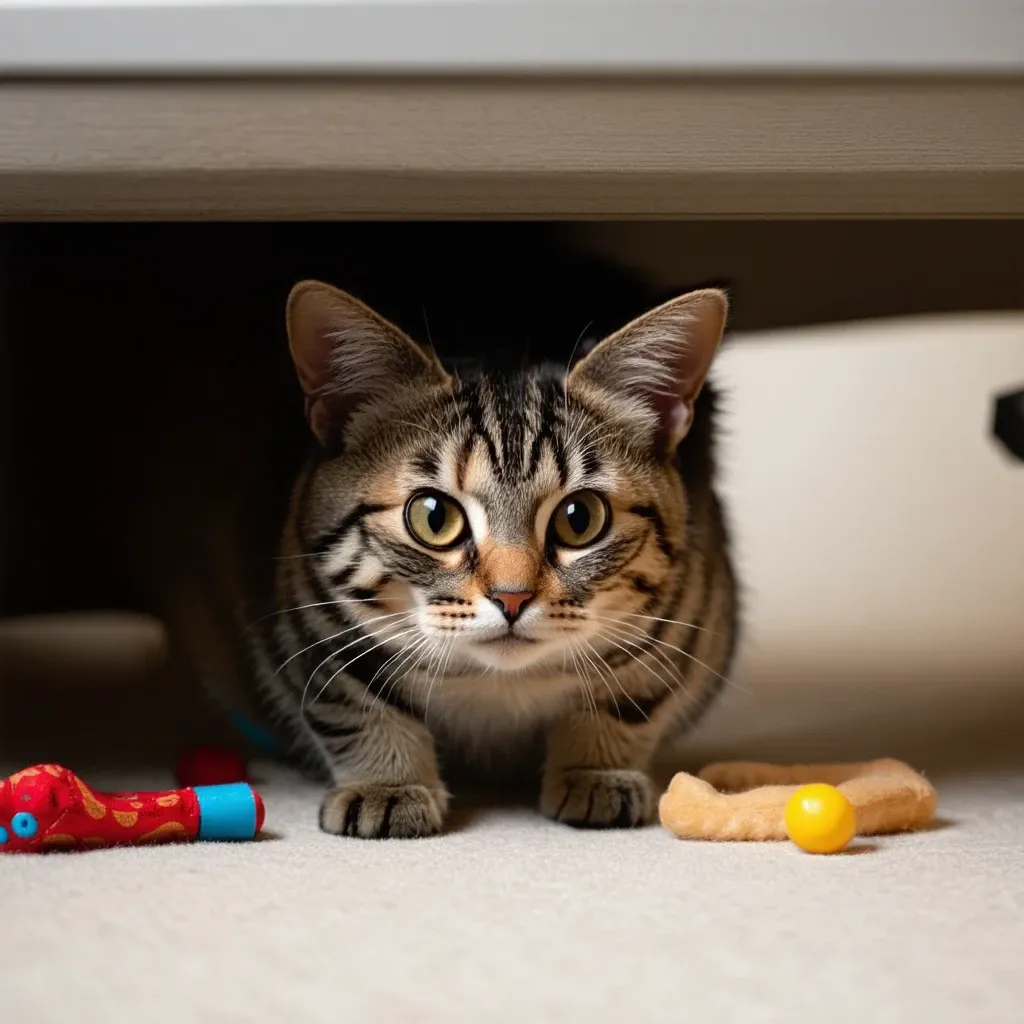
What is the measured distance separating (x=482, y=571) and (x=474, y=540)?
0.13ft

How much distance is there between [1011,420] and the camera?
2.11 m

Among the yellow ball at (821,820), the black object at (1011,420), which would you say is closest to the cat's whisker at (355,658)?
the yellow ball at (821,820)

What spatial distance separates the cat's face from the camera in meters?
1.28

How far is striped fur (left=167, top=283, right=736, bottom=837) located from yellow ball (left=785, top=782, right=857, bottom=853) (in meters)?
0.18

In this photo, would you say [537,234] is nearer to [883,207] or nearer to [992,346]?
[883,207]

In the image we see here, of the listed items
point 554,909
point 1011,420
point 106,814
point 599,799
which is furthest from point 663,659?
point 1011,420

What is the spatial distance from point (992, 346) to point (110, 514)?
2563 millimetres

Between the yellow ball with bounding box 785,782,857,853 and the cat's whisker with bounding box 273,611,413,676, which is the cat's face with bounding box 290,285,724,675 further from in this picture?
the yellow ball with bounding box 785,782,857,853

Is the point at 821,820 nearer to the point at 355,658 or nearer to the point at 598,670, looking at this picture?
the point at 598,670

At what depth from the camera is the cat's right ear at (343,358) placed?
1.31 meters

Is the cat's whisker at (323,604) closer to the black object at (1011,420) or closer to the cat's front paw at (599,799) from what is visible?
the cat's front paw at (599,799)

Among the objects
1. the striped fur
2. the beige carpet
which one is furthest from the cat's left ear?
the beige carpet

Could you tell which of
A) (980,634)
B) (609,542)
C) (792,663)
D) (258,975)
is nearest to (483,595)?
(609,542)

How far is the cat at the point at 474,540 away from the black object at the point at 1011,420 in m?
0.66
